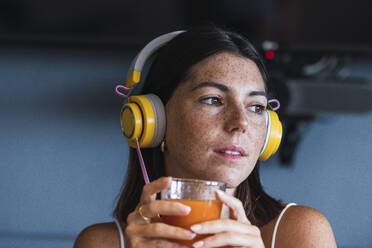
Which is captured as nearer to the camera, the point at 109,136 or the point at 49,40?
the point at 49,40

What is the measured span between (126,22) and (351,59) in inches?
45.3

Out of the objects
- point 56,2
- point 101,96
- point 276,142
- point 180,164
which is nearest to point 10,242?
point 101,96

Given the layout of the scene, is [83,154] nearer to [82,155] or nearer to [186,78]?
[82,155]

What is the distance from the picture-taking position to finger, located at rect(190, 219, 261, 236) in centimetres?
79

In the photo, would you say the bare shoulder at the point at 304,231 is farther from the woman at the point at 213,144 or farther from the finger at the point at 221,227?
the finger at the point at 221,227

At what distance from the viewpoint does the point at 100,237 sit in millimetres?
1357

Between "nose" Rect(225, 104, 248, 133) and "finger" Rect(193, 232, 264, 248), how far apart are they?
0.30 m

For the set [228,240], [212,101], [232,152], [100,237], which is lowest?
[100,237]

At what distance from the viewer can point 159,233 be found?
2.70ft

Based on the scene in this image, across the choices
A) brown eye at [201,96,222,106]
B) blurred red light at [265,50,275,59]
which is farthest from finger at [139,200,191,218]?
blurred red light at [265,50,275,59]

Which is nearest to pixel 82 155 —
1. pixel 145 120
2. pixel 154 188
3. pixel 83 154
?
pixel 83 154

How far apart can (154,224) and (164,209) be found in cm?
5

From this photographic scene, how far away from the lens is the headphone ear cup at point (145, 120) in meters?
1.13

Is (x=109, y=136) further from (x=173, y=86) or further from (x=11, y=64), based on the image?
(x=173, y=86)
